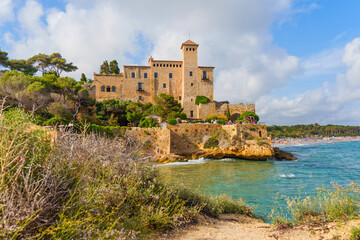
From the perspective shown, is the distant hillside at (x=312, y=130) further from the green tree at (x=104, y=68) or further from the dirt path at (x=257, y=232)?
the dirt path at (x=257, y=232)

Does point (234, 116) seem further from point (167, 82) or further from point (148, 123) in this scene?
point (148, 123)

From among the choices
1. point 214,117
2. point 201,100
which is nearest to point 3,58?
point 201,100

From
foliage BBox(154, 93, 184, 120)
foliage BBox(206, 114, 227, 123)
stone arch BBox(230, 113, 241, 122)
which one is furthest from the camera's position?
stone arch BBox(230, 113, 241, 122)

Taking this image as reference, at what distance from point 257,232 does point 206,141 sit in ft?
68.2

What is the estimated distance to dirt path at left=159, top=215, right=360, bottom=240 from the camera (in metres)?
4.02

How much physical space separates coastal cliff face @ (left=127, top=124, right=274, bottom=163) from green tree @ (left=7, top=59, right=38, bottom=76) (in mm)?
25216

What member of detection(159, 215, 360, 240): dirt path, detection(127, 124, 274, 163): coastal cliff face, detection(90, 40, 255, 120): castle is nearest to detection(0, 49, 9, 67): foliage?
detection(90, 40, 255, 120): castle

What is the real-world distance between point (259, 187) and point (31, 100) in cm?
2423

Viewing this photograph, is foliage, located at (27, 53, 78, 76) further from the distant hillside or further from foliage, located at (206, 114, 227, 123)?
the distant hillside

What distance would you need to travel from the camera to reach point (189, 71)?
39312 millimetres

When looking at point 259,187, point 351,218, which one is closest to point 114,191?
point 351,218

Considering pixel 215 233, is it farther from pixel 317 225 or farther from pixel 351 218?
pixel 351 218

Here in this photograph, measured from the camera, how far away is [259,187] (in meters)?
11.8

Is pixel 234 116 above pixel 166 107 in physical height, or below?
below
